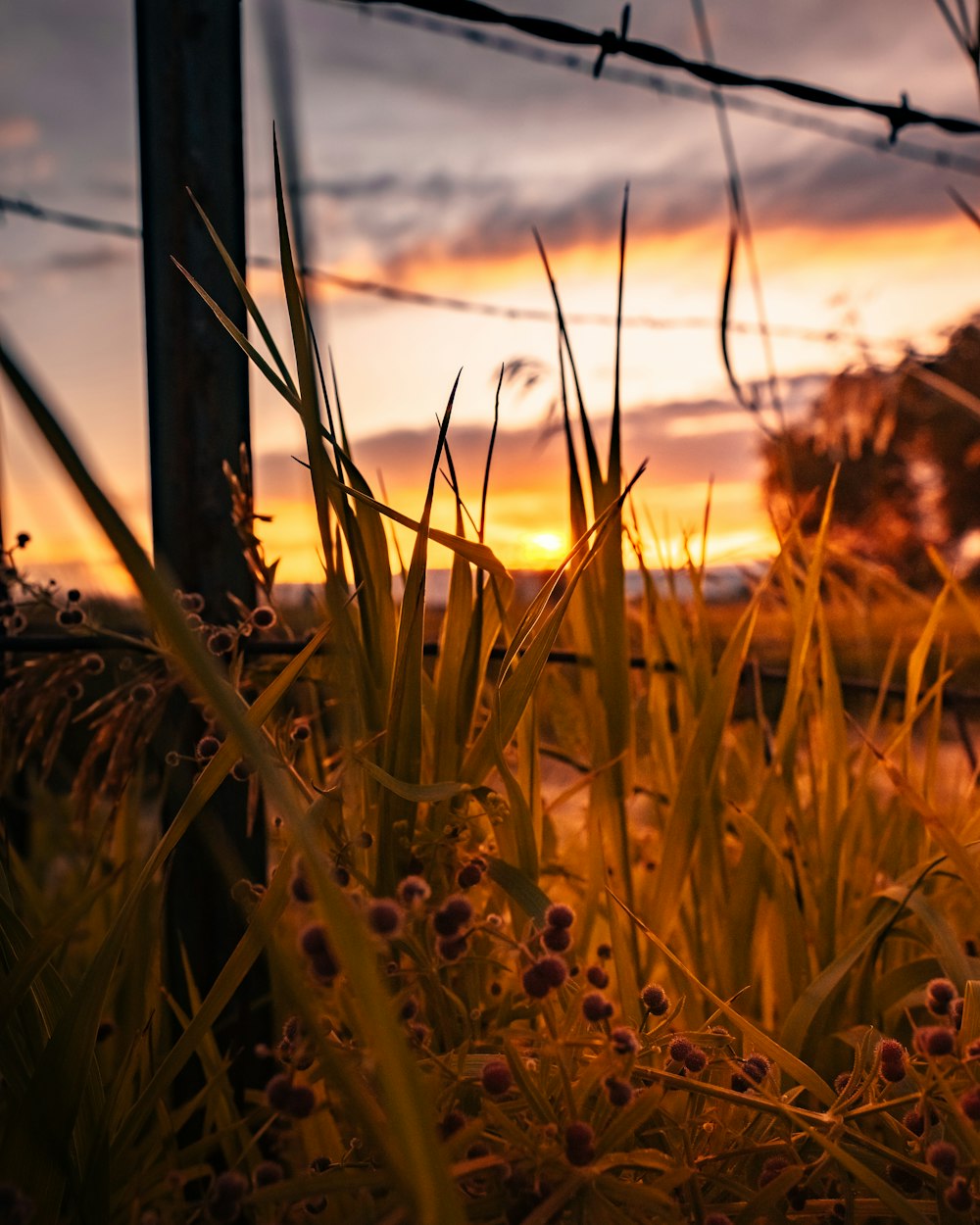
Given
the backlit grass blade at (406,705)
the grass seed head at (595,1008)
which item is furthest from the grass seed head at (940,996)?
the backlit grass blade at (406,705)

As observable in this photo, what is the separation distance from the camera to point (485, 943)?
0.76 meters

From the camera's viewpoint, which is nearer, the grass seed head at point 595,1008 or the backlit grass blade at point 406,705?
the grass seed head at point 595,1008

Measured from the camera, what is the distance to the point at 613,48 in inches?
48.2

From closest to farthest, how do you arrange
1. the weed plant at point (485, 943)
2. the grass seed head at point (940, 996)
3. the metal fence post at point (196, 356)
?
the weed plant at point (485, 943), the grass seed head at point (940, 996), the metal fence post at point (196, 356)

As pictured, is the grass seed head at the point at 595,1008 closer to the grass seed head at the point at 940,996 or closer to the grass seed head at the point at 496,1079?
the grass seed head at the point at 496,1079

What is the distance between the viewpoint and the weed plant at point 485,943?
1.62ft

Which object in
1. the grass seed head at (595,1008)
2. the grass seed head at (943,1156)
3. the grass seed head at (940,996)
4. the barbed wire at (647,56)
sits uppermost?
the barbed wire at (647,56)

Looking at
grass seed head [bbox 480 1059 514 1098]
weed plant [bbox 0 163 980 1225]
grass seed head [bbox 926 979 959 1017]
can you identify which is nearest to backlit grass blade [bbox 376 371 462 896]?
weed plant [bbox 0 163 980 1225]

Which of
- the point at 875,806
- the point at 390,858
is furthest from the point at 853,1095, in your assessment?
the point at 875,806

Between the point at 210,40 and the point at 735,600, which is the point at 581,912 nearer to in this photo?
the point at 735,600

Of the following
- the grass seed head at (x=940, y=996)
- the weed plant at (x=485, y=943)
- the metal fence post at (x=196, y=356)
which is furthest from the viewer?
the metal fence post at (x=196, y=356)

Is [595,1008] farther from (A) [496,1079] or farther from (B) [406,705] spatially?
(B) [406,705]

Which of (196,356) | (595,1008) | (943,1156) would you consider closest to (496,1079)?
(595,1008)

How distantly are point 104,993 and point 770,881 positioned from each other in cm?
68
